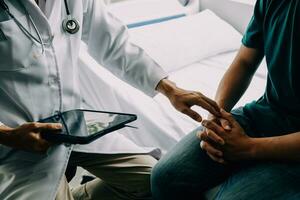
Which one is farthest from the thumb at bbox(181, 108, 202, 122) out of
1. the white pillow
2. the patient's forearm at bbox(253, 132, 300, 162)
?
the white pillow

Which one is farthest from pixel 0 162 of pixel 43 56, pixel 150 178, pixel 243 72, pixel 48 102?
pixel 243 72

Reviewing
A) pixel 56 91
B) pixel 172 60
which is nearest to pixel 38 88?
pixel 56 91

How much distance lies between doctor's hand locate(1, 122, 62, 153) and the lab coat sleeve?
416mm

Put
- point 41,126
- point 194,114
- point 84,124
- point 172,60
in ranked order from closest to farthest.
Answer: point 41,126 → point 84,124 → point 194,114 → point 172,60

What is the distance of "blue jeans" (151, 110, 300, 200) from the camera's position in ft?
2.89

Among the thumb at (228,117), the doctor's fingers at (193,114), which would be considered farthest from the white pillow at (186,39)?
the thumb at (228,117)

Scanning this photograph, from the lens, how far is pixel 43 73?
1004 mm

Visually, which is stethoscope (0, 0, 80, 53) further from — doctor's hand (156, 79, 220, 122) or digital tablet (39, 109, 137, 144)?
doctor's hand (156, 79, 220, 122)

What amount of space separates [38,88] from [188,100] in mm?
466

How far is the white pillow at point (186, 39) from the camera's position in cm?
190

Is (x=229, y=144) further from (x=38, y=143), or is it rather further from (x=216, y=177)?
(x=38, y=143)

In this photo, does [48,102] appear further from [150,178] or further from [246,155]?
[246,155]

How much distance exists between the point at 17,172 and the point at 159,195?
1.43 ft

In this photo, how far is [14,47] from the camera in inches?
37.4
